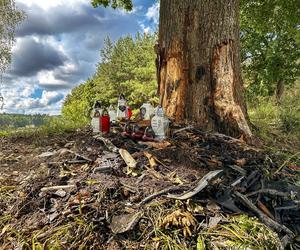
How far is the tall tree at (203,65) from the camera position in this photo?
162 inches

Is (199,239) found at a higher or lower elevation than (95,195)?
lower

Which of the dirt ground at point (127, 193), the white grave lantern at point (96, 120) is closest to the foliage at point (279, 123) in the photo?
the dirt ground at point (127, 193)

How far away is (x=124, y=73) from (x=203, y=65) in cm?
2632

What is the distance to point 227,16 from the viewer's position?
14.0 ft

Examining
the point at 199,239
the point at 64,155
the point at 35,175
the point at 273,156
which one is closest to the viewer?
the point at 199,239

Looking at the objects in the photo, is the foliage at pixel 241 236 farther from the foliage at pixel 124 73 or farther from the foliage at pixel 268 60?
the foliage at pixel 124 73

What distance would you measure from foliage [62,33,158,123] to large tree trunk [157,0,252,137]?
848 inches

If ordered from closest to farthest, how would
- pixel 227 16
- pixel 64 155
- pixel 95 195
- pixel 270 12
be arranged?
pixel 95 195 < pixel 64 155 < pixel 227 16 < pixel 270 12

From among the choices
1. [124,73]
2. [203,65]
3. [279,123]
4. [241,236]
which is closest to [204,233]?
[241,236]

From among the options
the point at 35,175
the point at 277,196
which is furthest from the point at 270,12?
the point at 35,175

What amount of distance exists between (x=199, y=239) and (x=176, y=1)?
326cm

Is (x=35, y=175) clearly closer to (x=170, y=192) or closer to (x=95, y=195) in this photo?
(x=95, y=195)

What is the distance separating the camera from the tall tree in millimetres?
4125

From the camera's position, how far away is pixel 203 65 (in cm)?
417
